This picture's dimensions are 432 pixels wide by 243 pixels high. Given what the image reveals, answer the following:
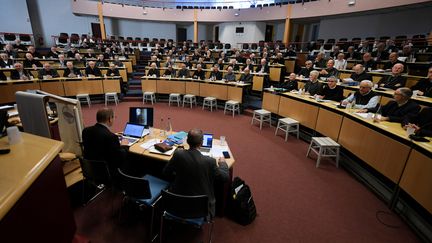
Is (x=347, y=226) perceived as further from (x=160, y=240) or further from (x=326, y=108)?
(x=326, y=108)

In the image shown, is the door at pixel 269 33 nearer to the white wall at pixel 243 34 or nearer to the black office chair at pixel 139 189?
the white wall at pixel 243 34

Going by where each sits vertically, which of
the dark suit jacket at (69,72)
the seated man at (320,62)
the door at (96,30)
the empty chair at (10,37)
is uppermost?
the door at (96,30)

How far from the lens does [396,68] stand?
5.14 metres

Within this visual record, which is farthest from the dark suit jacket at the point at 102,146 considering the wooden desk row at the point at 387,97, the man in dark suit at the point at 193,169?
the wooden desk row at the point at 387,97

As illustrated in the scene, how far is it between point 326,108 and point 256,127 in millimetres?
2018

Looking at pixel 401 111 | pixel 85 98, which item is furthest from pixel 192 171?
pixel 85 98

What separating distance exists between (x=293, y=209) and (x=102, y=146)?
2.59 metres

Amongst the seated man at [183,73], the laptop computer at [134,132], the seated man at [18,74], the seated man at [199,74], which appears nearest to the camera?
the laptop computer at [134,132]

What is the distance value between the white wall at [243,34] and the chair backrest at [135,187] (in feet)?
51.5

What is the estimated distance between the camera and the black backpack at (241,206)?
8.60 ft

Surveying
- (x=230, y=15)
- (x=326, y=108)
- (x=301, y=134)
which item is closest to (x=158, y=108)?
(x=301, y=134)

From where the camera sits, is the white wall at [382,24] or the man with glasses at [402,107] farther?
the white wall at [382,24]

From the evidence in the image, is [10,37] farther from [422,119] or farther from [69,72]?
[422,119]

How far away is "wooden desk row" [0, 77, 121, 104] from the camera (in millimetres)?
6477
